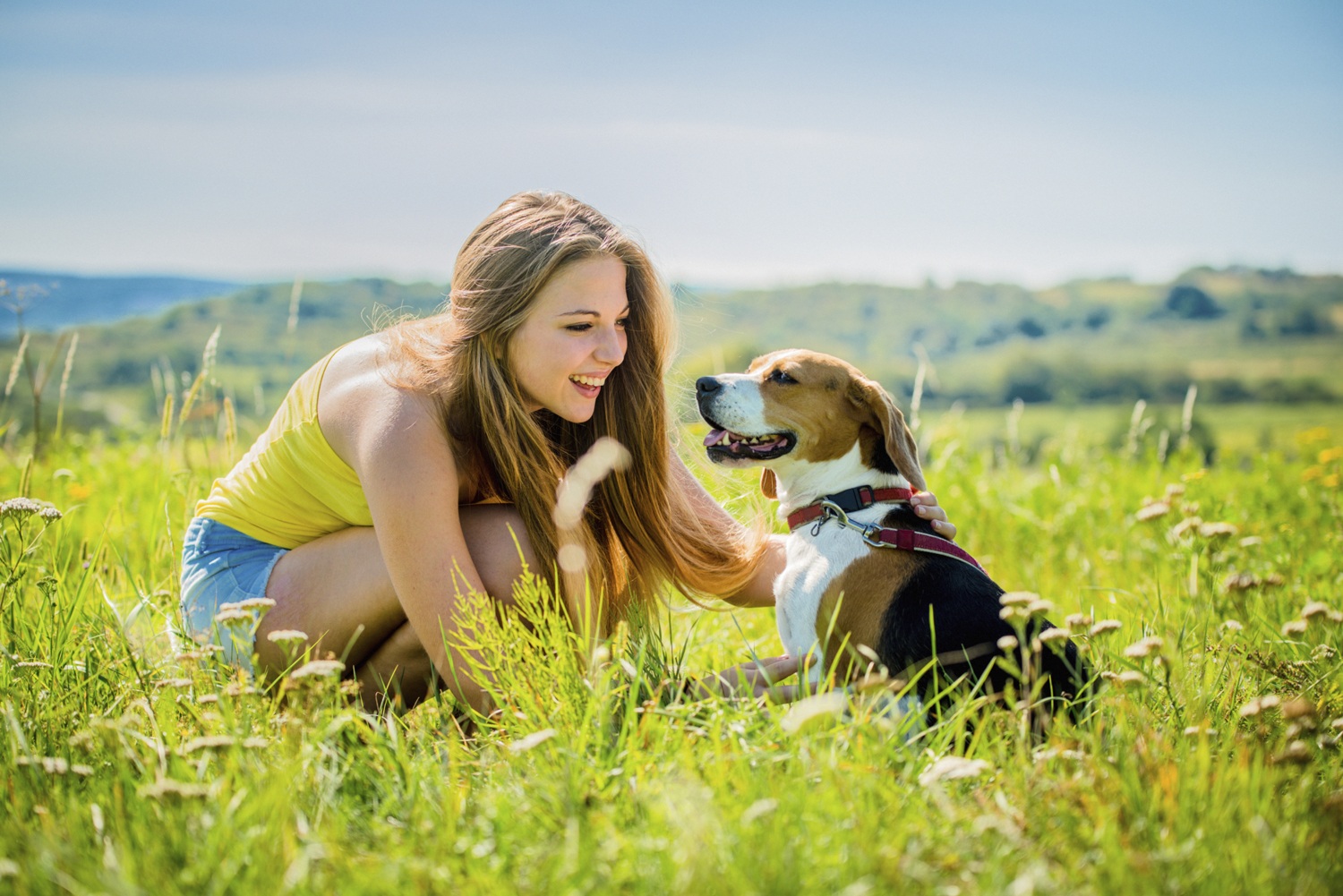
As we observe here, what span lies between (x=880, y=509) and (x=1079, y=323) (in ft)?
275

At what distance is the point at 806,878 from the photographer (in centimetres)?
162

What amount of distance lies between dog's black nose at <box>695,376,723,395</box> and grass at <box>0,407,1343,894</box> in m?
0.98

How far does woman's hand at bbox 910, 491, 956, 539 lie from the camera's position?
3219 mm

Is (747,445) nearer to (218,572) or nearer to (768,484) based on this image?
(768,484)

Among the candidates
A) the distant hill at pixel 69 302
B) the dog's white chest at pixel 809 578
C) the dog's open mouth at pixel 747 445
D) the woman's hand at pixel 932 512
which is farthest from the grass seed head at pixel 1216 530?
the distant hill at pixel 69 302

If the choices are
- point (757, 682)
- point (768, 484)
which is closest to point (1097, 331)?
point (768, 484)

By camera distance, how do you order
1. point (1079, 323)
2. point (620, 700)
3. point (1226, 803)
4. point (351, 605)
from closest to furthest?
point (1226, 803)
point (620, 700)
point (351, 605)
point (1079, 323)

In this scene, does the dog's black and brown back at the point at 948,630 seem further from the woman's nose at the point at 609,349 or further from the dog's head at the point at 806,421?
the woman's nose at the point at 609,349

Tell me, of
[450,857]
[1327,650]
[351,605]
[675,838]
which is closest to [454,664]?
[351,605]

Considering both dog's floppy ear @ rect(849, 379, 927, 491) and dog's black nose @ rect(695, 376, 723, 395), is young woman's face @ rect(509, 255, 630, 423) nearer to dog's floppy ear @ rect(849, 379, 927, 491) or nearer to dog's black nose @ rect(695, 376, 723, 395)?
dog's black nose @ rect(695, 376, 723, 395)

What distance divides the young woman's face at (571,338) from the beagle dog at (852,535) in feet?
1.81

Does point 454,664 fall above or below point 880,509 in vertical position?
below

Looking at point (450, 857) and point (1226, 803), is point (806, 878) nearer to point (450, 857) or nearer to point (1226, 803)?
point (450, 857)

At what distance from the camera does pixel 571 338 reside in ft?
10.2
